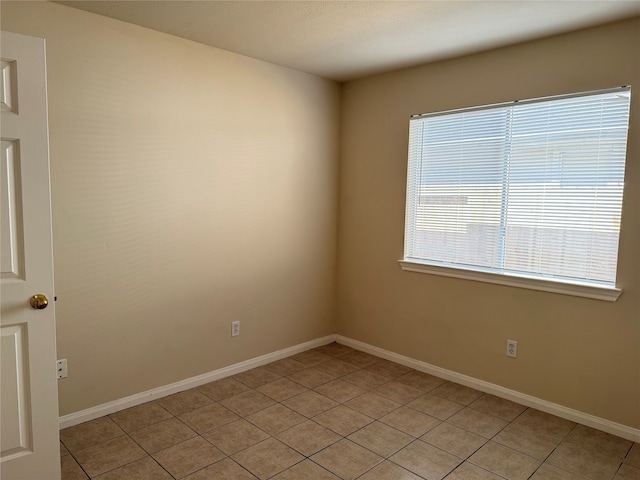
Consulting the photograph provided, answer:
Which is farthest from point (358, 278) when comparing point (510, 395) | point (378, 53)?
point (378, 53)

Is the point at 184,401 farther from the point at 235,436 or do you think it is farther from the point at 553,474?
the point at 553,474

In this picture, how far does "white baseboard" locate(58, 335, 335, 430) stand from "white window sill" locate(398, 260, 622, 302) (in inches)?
48.4

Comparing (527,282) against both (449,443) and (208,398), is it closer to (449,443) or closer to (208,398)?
(449,443)

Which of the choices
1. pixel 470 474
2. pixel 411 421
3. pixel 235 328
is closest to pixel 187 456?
pixel 235 328

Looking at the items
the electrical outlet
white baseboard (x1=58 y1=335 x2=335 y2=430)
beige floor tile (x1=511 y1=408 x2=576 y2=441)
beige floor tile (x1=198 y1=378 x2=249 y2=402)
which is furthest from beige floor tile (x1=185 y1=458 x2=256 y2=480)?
beige floor tile (x1=511 y1=408 x2=576 y2=441)

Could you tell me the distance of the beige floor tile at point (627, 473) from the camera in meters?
2.32

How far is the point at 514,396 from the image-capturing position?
3.15 metres

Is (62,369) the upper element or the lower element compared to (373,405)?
upper

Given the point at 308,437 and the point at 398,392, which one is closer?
the point at 308,437

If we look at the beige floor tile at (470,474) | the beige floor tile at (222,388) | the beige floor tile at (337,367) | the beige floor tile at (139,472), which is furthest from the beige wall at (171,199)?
the beige floor tile at (470,474)

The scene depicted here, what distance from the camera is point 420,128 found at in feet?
11.8

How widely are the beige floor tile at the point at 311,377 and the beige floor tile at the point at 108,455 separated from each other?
1.28 metres

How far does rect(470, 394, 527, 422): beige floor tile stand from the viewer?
9.70 feet

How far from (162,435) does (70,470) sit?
0.49 m
